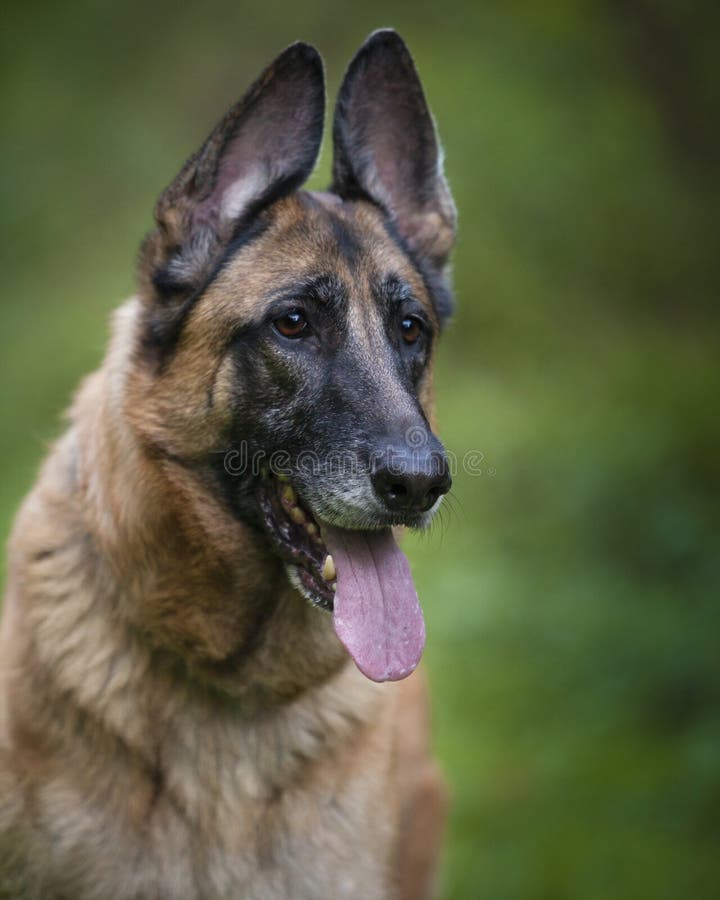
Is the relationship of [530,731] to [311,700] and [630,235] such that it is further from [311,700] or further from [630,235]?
[630,235]

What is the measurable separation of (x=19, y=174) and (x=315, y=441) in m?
12.0

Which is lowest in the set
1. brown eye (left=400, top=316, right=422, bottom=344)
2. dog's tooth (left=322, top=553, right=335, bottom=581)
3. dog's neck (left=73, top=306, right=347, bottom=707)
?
dog's neck (left=73, top=306, right=347, bottom=707)

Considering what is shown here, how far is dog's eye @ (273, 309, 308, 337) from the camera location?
360cm

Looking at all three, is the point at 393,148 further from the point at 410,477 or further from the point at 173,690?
the point at 173,690

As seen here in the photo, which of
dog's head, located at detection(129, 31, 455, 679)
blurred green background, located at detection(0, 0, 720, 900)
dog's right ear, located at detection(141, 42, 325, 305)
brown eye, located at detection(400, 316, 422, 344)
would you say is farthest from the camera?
blurred green background, located at detection(0, 0, 720, 900)

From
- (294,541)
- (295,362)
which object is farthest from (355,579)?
(295,362)

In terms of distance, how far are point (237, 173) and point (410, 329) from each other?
0.79 metres

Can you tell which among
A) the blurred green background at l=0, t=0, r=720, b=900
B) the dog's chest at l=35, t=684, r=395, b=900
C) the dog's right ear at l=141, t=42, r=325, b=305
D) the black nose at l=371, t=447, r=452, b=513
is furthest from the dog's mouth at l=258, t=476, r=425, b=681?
the blurred green background at l=0, t=0, r=720, b=900

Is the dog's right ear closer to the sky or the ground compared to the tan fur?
closer to the sky

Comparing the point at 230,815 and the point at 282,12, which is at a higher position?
the point at 282,12

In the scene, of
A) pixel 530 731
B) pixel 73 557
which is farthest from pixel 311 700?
pixel 530 731

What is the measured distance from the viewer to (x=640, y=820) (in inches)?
223

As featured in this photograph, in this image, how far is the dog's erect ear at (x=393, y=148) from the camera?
4.02 m

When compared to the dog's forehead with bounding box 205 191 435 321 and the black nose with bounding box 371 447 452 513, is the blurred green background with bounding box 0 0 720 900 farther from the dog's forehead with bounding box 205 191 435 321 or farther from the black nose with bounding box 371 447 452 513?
the dog's forehead with bounding box 205 191 435 321
